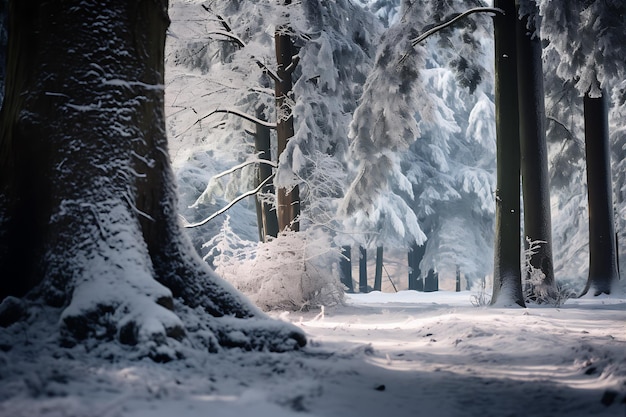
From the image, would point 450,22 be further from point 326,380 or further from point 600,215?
point 326,380

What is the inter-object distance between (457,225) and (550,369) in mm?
24414

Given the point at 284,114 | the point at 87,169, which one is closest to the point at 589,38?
the point at 284,114

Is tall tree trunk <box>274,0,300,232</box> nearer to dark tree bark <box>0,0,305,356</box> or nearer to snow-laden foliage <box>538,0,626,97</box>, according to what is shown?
snow-laden foliage <box>538,0,626,97</box>

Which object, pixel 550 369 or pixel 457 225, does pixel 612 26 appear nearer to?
pixel 550 369

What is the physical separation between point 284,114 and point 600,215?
807 centimetres

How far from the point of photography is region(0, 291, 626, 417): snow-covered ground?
2643 millimetres

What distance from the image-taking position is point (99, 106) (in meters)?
4.03

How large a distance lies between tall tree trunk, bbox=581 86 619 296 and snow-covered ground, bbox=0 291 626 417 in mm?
8793

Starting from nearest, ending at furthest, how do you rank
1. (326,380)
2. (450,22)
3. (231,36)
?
(326,380) → (450,22) → (231,36)

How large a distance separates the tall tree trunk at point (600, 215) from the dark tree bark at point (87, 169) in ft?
36.9

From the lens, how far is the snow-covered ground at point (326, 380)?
264 centimetres

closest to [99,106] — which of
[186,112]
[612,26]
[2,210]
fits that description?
[2,210]

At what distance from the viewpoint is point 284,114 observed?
11062 millimetres

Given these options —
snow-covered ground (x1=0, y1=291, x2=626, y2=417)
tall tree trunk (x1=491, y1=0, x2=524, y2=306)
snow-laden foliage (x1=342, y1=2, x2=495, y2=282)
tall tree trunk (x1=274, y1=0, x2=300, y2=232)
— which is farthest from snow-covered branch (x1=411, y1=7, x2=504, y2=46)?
snow-laden foliage (x1=342, y1=2, x2=495, y2=282)
